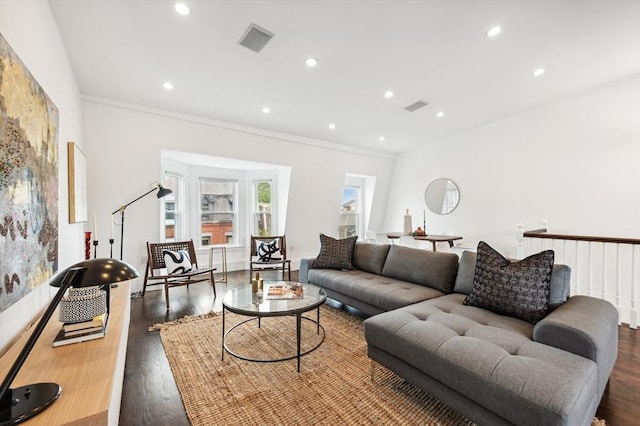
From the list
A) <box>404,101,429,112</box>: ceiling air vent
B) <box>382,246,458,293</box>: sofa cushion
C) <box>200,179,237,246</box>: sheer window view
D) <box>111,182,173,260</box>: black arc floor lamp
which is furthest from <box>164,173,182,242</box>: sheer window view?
<box>404,101,429,112</box>: ceiling air vent

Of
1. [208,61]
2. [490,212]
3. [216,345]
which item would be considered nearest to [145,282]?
[216,345]

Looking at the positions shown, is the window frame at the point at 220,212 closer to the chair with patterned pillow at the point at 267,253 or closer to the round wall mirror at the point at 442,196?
the chair with patterned pillow at the point at 267,253

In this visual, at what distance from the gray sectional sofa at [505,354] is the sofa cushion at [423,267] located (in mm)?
228

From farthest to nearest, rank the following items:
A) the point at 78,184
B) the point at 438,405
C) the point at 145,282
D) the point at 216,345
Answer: the point at 145,282, the point at 78,184, the point at 216,345, the point at 438,405

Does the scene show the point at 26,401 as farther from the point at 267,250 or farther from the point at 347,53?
the point at 267,250

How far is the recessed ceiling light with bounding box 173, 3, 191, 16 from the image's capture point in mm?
2043

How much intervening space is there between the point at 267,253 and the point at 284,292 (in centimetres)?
224

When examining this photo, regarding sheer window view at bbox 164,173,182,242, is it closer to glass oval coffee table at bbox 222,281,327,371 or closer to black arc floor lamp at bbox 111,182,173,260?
black arc floor lamp at bbox 111,182,173,260

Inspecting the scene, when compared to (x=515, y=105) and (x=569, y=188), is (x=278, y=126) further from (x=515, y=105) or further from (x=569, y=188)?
(x=569, y=188)

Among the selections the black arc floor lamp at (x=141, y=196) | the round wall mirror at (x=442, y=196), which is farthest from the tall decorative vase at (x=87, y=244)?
the round wall mirror at (x=442, y=196)

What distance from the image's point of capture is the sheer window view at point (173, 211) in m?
4.96

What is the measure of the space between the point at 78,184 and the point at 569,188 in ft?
20.4

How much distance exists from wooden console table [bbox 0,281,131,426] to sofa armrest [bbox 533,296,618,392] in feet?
7.03

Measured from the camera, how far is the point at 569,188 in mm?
3959
